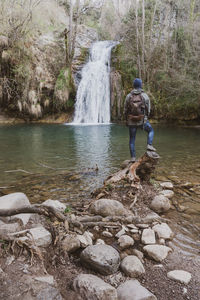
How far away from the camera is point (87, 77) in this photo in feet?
61.3

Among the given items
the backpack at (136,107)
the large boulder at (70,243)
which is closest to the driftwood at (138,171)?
the backpack at (136,107)

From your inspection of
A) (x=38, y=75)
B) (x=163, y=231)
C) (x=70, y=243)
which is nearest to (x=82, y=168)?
(x=163, y=231)

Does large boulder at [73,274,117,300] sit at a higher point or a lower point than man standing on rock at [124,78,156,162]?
lower

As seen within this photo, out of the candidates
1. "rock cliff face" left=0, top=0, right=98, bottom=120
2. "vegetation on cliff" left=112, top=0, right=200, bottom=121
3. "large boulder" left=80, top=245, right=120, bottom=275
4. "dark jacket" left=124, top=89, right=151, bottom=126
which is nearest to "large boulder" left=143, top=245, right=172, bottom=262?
"large boulder" left=80, top=245, right=120, bottom=275

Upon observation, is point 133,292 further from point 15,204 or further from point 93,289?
point 15,204

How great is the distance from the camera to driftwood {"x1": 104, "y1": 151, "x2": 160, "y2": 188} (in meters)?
4.11

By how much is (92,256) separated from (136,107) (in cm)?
293

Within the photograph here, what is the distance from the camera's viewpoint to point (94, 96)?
1802 centimetres

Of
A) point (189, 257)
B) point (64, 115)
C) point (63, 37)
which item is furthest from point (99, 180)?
point (63, 37)

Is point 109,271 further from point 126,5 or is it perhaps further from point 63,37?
point 126,5

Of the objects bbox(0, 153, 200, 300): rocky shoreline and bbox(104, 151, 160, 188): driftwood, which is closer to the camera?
bbox(0, 153, 200, 300): rocky shoreline

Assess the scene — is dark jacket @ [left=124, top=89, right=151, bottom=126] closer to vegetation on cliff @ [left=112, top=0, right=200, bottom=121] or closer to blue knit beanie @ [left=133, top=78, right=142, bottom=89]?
blue knit beanie @ [left=133, top=78, right=142, bottom=89]

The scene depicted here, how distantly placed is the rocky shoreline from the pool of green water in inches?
18.0

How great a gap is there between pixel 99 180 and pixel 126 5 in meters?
23.8
